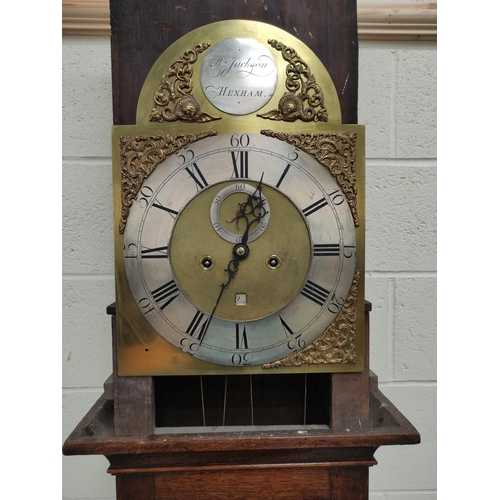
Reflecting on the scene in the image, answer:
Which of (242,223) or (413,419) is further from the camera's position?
(413,419)

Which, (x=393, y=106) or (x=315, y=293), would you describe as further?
(x=393, y=106)

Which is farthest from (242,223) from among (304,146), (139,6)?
(139,6)

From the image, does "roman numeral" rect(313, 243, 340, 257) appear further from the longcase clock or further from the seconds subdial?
the seconds subdial

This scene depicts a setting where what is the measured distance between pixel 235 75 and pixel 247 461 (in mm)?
810

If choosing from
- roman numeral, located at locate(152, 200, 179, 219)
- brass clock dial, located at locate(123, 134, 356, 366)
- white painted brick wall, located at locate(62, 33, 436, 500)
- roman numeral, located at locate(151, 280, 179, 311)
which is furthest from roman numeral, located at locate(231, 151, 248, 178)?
white painted brick wall, located at locate(62, 33, 436, 500)

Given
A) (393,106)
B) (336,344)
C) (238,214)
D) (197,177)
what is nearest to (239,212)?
(238,214)

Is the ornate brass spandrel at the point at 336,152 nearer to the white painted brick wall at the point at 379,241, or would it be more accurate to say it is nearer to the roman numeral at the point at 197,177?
the roman numeral at the point at 197,177

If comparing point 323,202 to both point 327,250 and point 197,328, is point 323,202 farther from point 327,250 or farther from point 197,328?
point 197,328

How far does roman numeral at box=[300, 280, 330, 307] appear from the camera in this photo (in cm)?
100

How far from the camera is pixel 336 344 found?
1.00 meters

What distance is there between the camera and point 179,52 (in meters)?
0.98

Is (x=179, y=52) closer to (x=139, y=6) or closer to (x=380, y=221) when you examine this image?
(x=139, y=6)

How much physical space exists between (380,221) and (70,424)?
1116mm

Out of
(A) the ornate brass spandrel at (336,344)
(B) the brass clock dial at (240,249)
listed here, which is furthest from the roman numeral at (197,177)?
(A) the ornate brass spandrel at (336,344)
